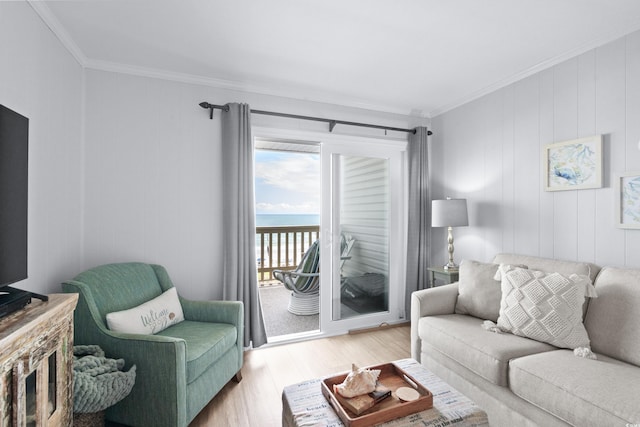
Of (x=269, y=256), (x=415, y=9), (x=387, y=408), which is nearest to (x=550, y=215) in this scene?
(x=415, y=9)

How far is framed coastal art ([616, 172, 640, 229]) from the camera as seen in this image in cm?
211

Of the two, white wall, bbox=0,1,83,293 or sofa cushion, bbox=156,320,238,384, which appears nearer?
white wall, bbox=0,1,83,293

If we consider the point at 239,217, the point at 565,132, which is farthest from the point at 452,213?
the point at 239,217

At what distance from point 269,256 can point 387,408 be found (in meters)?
4.48

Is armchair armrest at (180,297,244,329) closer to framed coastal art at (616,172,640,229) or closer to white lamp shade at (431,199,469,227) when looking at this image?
white lamp shade at (431,199,469,227)

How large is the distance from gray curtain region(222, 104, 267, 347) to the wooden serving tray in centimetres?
149

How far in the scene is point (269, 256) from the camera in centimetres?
569

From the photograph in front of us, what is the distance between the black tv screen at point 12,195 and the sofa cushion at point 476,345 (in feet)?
7.89

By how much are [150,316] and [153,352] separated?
428mm

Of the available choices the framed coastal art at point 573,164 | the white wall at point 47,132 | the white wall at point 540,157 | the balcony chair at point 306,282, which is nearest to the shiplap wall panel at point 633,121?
the white wall at point 540,157

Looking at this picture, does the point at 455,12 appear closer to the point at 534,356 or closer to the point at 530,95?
the point at 530,95

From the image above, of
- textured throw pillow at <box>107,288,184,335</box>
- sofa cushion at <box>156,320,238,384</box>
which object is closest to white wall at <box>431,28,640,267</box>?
sofa cushion at <box>156,320,238,384</box>

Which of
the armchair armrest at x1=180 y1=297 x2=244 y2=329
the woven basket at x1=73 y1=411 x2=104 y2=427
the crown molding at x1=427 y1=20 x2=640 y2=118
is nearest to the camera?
the woven basket at x1=73 y1=411 x2=104 y2=427

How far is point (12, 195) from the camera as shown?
131 cm
